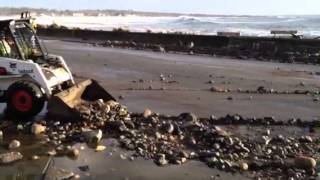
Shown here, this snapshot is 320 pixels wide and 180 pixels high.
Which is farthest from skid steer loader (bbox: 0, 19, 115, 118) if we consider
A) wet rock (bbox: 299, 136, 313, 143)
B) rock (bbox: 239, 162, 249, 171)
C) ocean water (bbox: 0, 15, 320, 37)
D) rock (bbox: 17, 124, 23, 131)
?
ocean water (bbox: 0, 15, 320, 37)

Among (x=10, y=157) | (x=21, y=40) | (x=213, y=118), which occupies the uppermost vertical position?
(x=21, y=40)

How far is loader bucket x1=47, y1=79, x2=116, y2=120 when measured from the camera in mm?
11250

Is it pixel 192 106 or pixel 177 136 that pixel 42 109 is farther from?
pixel 192 106

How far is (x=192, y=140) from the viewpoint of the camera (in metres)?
10.1

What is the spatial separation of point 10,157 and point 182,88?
958cm

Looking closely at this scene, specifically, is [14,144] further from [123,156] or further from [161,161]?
[161,161]

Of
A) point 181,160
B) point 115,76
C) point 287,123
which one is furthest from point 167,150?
point 115,76

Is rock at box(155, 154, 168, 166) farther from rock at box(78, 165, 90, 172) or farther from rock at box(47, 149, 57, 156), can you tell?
rock at box(47, 149, 57, 156)

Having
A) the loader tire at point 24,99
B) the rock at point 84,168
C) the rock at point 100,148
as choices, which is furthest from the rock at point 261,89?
the rock at point 84,168

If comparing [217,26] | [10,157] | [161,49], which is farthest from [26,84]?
[217,26]

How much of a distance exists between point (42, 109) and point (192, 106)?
13.4 ft

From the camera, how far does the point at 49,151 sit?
9.25m

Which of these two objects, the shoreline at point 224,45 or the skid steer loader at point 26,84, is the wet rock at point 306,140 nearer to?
the skid steer loader at point 26,84

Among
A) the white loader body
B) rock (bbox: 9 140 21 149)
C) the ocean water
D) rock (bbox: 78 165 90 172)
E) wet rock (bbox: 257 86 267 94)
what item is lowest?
the ocean water
